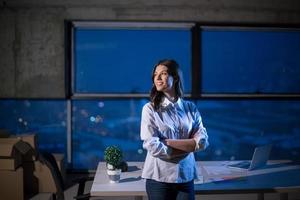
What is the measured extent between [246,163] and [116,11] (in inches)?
111

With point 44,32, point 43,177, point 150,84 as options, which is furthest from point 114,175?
point 44,32

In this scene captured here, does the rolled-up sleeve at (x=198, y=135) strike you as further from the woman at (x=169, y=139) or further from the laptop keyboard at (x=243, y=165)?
the laptop keyboard at (x=243, y=165)

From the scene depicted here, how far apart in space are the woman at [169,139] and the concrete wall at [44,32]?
312cm

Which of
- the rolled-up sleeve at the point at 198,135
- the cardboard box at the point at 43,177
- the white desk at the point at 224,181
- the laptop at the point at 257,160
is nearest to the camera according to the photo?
the rolled-up sleeve at the point at 198,135

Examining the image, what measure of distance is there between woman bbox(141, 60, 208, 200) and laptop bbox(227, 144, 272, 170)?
2.82ft

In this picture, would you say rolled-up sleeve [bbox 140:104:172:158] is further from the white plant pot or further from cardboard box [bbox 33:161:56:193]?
cardboard box [bbox 33:161:56:193]

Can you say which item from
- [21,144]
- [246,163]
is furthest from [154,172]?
[21,144]

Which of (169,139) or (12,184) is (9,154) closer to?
(12,184)

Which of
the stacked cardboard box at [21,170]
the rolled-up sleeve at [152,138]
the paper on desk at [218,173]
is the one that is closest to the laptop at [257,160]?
the paper on desk at [218,173]

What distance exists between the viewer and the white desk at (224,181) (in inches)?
95.3

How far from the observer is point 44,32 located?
5074 mm

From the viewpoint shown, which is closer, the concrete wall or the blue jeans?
the blue jeans

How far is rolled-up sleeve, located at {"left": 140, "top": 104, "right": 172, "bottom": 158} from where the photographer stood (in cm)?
200

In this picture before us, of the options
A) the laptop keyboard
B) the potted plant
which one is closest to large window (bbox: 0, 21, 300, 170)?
the laptop keyboard
